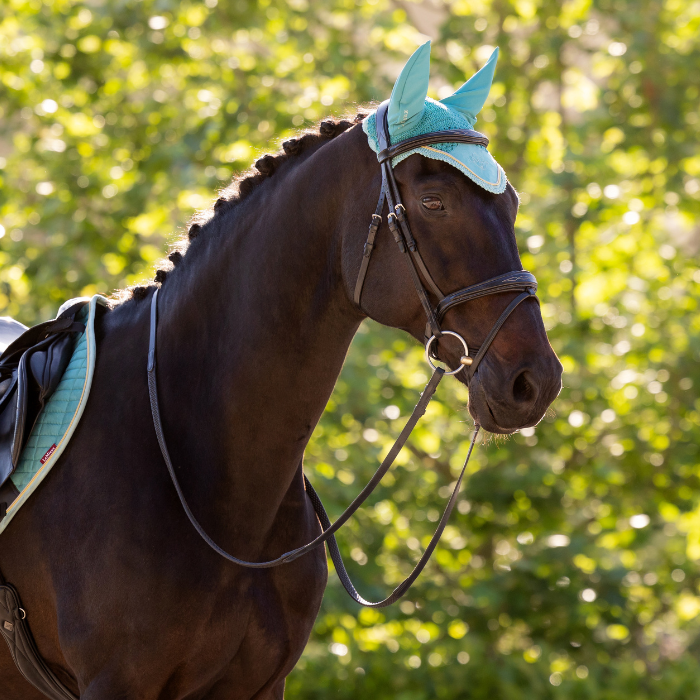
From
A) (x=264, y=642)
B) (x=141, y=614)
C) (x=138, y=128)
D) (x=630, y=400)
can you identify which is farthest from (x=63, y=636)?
(x=138, y=128)

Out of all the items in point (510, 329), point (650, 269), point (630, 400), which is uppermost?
point (510, 329)

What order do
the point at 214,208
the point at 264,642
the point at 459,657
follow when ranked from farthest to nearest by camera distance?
the point at 459,657
the point at 214,208
the point at 264,642

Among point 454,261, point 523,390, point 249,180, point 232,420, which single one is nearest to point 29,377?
point 232,420

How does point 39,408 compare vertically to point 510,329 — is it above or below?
below

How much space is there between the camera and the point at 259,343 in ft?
6.72

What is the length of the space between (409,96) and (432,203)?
278 millimetres

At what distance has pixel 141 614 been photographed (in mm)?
1924

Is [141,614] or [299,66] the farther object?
[299,66]

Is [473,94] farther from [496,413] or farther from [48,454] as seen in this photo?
[48,454]

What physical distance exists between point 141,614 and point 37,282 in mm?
4444

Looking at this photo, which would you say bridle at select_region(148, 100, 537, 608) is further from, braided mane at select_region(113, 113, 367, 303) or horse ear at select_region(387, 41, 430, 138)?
braided mane at select_region(113, 113, 367, 303)

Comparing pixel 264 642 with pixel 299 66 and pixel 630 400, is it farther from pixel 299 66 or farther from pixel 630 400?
pixel 299 66

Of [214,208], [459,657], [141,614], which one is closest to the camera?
[141,614]

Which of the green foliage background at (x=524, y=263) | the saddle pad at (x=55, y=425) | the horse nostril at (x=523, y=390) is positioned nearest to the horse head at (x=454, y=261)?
the horse nostril at (x=523, y=390)
